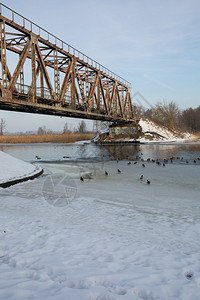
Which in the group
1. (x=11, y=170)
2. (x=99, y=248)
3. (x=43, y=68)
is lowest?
(x=99, y=248)

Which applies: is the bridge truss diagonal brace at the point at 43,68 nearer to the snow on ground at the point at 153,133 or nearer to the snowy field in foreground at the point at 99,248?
the snowy field in foreground at the point at 99,248

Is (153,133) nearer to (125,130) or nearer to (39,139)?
(125,130)

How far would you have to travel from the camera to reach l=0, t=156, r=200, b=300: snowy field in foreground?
255cm

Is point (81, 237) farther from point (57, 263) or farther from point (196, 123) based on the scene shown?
point (196, 123)

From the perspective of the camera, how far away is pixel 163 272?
9.52ft

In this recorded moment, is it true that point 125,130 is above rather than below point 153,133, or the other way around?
above

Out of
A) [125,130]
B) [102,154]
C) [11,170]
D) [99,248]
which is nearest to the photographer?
[99,248]

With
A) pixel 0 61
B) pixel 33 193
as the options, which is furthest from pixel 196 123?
pixel 33 193

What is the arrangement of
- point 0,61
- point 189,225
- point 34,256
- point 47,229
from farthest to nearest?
point 0,61, point 189,225, point 47,229, point 34,256

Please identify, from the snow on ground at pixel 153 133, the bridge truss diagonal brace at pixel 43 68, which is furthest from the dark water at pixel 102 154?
the snow on ground at pixel 153 133

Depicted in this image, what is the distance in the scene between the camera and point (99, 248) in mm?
3510

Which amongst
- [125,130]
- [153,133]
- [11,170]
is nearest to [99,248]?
[11,170]

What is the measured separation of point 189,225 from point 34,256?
3.16m

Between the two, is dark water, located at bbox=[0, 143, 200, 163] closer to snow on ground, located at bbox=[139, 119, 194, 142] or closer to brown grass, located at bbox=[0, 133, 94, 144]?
snow on ground, located at bbox=[139, 119, 194, 142]
